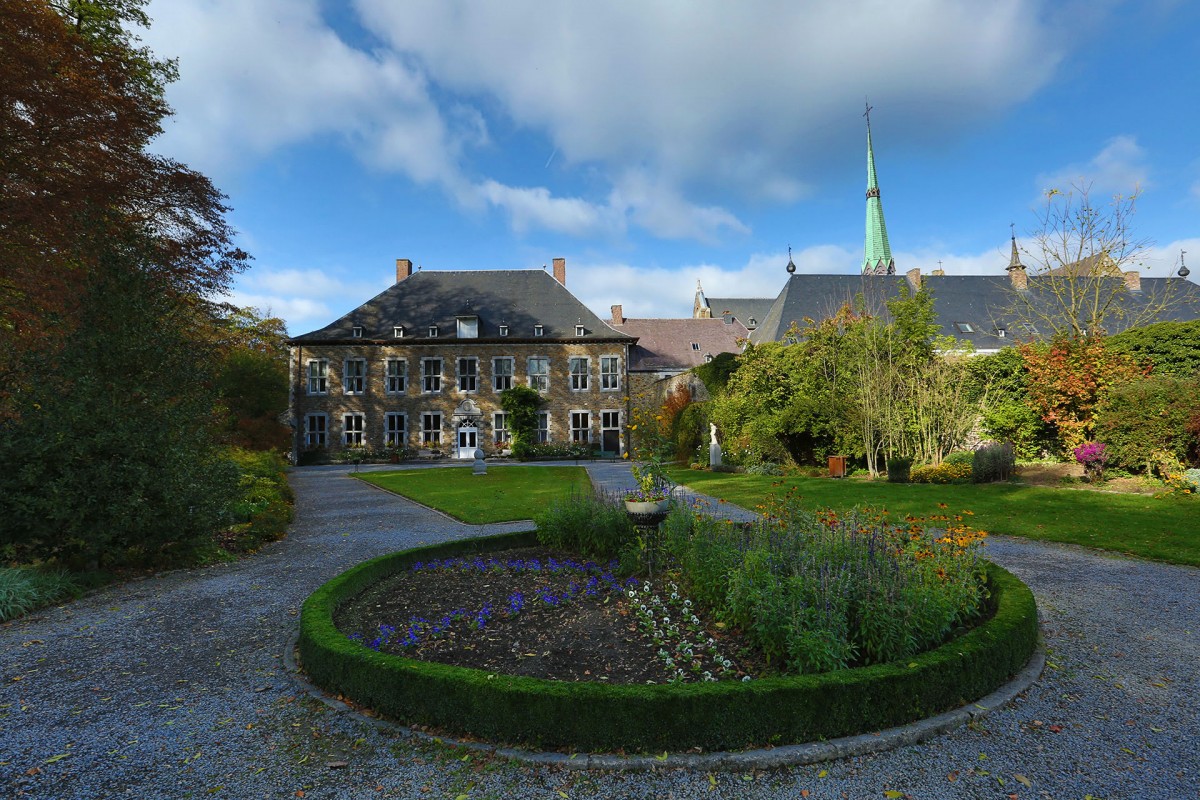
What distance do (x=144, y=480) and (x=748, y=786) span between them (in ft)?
22.7

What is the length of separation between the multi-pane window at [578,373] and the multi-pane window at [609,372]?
80cm

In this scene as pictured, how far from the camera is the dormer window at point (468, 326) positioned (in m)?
27.9

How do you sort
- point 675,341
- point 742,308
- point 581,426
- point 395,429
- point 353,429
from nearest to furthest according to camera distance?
point 353,429
point 395,429
point 581,426
point 675,341
point 742,308

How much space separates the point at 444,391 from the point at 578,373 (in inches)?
260

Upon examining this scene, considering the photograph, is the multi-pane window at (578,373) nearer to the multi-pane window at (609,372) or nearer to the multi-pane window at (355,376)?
the multi-pane window at (609,372)

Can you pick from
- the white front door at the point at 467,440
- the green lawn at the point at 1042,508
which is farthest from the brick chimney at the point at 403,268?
the green lawn at the point at 1042,508

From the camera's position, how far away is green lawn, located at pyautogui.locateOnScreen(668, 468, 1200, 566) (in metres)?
7.27

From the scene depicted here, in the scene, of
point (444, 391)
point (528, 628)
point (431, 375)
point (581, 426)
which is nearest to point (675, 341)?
point (581, 426)

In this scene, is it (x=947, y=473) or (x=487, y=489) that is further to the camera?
(x=487, y=489)

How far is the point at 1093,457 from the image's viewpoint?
478 inches

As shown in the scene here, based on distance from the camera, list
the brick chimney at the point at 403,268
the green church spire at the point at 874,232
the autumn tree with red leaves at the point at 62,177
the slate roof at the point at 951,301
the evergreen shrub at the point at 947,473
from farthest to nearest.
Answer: the green church spire at the point at 874,232 → the brick chimney at the point at 403,268 → the slate roof at the point at 951,301 → the evergreen shrub at the point at 947,473 → the autumn tree with red leaves at the point at 62,177

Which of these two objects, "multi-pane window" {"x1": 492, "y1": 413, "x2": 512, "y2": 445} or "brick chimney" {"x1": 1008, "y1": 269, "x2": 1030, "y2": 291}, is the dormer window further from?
"brick chimney" {"x1": 1008, "y1": 269, "x2": 1030, "y2": 291}

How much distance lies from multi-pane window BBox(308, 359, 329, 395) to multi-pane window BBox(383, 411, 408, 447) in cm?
317

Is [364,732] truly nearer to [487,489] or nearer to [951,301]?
[487,489]
